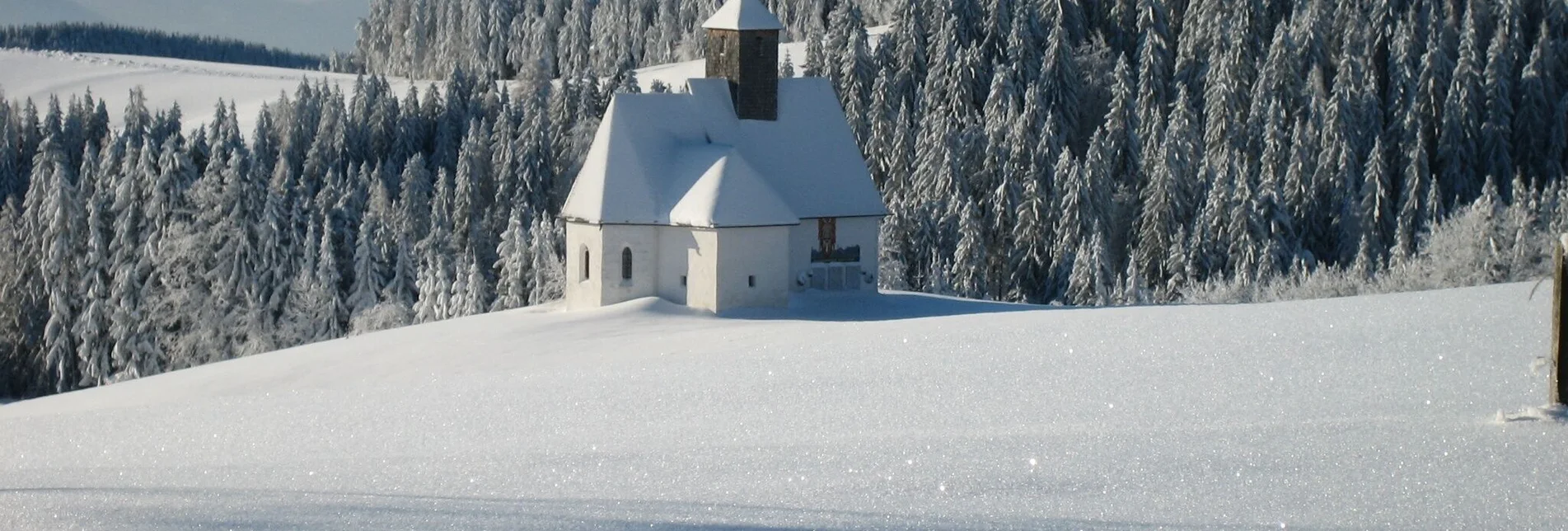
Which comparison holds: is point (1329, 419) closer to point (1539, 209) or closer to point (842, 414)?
point (842, 414)

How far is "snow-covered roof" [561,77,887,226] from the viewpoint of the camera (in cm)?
3944

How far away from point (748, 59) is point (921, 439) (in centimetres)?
2827

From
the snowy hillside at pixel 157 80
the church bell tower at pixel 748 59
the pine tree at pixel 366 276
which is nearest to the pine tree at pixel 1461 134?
the snowy hillside at pixel 157 80

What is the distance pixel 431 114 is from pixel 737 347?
293 feet

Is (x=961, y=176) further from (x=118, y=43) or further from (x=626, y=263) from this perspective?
(x=118, y=43)

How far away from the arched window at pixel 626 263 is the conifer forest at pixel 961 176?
18.7 meters

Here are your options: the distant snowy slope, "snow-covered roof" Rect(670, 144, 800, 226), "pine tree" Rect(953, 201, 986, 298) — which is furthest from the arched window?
the distant snowy slope

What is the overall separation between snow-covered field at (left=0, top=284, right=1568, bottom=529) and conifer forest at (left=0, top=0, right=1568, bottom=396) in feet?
83.8

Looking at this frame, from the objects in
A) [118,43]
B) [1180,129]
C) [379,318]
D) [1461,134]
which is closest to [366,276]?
[379,318]

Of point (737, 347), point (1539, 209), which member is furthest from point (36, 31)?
point (737, 347)

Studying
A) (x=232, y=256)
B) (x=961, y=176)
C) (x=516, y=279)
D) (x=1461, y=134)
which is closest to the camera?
(x=516, y=279)

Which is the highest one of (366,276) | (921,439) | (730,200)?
(730,200)

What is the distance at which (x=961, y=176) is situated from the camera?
80.2 m

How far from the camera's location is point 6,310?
74.1 metres
